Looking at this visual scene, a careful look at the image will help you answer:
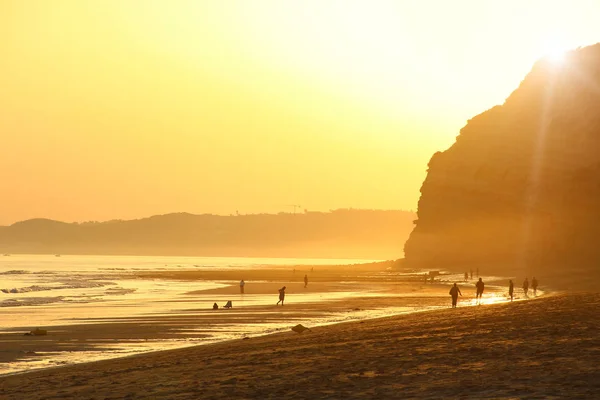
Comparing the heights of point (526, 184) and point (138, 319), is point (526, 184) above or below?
above

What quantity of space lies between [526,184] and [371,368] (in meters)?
103

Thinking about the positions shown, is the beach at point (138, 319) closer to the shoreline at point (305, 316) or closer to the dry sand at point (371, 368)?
the shoreline at point (305, 316)

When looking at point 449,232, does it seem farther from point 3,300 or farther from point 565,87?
point 3,300

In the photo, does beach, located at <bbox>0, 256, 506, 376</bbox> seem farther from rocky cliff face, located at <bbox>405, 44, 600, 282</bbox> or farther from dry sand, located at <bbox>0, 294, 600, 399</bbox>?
Result: rocky cliff face, located at <bbox>405, 44, 600, 282</bbox>

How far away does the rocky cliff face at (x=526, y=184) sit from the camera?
339 feet

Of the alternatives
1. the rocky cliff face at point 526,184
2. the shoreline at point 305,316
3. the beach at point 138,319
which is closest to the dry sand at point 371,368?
the shoreline at point 305,316

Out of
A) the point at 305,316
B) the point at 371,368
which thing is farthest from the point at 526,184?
the point at 371,368

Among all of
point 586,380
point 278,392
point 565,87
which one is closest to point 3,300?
point 278,392

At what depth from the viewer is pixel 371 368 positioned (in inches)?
704

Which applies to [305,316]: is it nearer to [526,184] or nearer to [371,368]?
[371,368]

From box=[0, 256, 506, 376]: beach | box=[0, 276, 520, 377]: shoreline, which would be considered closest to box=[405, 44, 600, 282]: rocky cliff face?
box=[0, 276, 520, 377]: shoreline

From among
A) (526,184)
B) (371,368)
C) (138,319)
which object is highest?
(526,184)

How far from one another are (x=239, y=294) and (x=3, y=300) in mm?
18540

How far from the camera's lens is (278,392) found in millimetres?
15805
